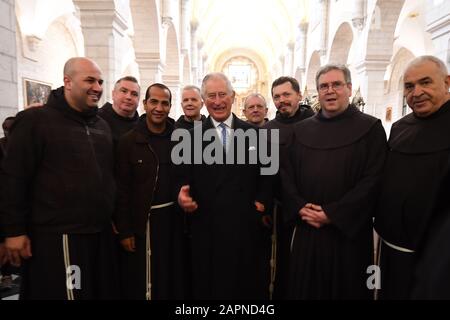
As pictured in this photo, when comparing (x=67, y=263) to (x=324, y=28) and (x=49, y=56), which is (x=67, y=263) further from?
(x=324, y=28)

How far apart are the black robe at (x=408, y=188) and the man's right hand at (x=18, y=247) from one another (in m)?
2.43

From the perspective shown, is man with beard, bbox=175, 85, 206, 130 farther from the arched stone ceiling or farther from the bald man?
the arched stone ceiling

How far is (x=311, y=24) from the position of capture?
16094 mm

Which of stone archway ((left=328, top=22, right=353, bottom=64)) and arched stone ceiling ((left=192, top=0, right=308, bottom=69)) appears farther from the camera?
arched stone ceiling ((left=192, top=0, right=308, bottom=69))

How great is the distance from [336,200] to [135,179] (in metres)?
1.54

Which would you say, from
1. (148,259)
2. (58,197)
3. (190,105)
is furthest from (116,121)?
(148,259)

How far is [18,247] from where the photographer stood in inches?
83.0

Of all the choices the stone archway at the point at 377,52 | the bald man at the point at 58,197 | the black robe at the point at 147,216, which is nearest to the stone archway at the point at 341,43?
the stone archway at the point at 377,52

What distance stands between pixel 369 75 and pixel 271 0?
16.9 metres

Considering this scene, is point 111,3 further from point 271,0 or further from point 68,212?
point 271,0

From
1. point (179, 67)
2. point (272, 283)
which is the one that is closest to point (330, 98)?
point (272, 283)

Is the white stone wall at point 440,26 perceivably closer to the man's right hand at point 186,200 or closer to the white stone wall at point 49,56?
the man's right hand at point 186,200

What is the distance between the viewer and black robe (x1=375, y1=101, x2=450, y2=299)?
2.19 metres

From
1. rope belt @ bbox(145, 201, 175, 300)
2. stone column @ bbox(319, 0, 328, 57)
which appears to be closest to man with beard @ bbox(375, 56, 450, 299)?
rope belt @ bbox(145, 201, 175, 300)
